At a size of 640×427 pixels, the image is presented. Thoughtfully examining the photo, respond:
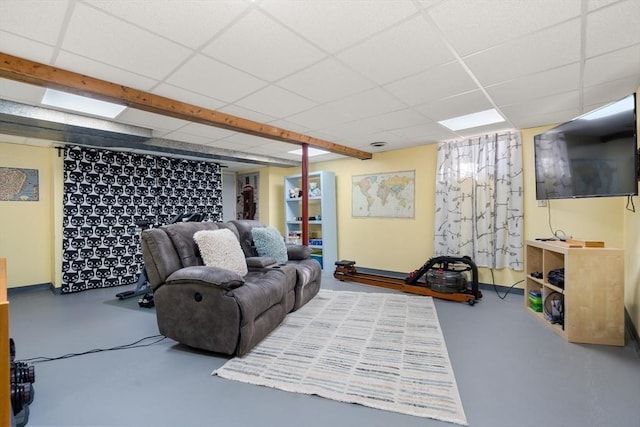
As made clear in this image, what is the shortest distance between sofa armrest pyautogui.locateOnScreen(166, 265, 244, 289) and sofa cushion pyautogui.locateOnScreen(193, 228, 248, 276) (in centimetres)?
32

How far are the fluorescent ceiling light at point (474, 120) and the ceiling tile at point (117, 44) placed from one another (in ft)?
9.80

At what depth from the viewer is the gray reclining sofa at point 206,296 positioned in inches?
87.3

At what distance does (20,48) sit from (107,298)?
10.6 ft

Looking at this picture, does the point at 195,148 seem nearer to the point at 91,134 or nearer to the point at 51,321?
the point at 91,134

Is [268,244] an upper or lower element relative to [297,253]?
upper

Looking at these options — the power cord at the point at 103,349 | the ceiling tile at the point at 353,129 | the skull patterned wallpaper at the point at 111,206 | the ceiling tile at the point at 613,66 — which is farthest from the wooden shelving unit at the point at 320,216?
the ceiling tile at the point at 613,66

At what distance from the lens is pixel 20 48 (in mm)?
1925

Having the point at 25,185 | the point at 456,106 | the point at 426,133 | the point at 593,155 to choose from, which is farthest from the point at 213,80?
the point at 25,185

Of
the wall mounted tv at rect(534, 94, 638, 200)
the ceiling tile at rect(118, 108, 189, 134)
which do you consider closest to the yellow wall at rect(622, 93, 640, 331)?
the wall mounted tv at rect(534, 94, 638, 200)

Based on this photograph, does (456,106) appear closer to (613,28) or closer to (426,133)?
(426,133)

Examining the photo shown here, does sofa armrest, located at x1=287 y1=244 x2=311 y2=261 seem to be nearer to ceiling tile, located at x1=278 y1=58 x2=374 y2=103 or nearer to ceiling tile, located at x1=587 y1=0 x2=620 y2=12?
ceiling tile, located at x1=278 y1=58 x2=374 y2=103

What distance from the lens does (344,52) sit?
2.02 metres

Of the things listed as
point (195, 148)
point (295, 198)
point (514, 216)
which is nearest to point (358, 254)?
point (295, 198)

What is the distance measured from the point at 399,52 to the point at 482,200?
2949mm
